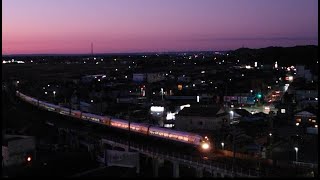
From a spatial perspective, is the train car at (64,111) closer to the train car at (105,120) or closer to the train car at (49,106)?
the train car at (49,106)

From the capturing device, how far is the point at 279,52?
7112 centimetres

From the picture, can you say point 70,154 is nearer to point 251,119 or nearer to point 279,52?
point 251,119

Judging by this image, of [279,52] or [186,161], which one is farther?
[279,52]

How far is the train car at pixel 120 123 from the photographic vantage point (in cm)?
1673

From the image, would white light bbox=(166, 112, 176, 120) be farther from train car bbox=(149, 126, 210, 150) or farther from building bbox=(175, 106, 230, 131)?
train car bbox=(149, 126, 210, 150)

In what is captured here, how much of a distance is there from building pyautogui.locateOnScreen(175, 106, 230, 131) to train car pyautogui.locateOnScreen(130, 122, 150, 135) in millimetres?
1951

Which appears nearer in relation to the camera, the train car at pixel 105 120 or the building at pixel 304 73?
the train car at pixel 105 120

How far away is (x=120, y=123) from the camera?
1714cm

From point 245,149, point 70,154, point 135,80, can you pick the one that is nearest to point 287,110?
point 245,149

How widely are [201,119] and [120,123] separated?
3256mm

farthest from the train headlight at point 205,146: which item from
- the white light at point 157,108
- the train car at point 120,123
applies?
the white light at point 157,108

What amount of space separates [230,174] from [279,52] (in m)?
64.3

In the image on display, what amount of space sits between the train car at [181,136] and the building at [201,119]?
2.15 meters

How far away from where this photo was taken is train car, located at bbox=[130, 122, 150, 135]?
1564 centimetres
